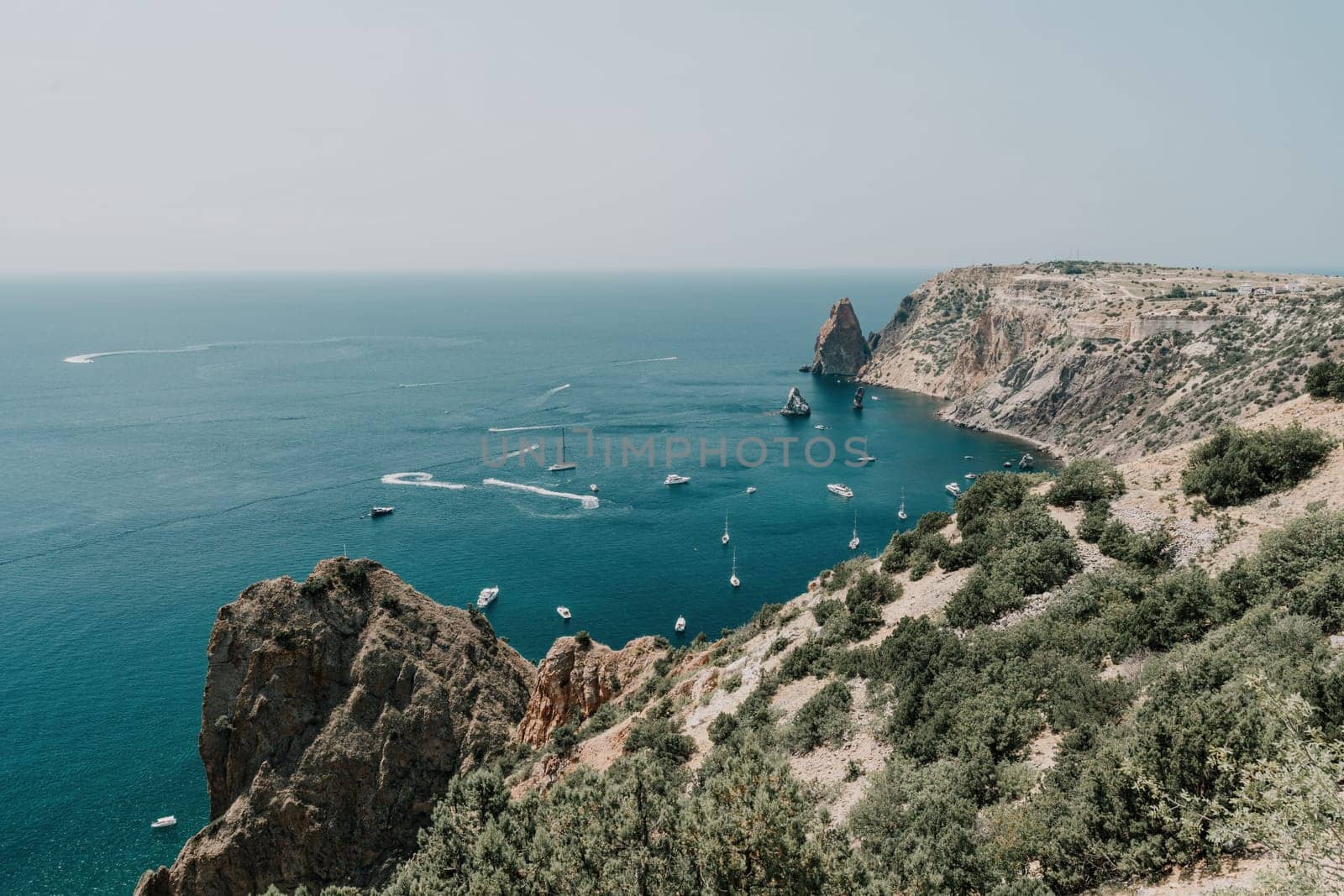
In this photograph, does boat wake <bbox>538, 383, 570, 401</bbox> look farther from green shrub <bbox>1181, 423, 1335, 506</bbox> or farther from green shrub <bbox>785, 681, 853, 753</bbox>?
green shrub <bbox>785, 681, 853, 753</bbox>

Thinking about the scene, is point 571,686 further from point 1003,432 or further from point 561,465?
point 1003,432

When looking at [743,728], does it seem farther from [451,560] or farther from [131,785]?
[451,560]

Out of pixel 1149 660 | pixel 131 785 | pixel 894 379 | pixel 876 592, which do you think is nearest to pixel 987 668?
pixel 1149 660

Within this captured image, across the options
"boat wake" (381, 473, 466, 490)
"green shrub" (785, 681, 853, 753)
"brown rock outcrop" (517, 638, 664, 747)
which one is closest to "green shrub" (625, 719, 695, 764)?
"green shrub" (785, 681, 853, 753)

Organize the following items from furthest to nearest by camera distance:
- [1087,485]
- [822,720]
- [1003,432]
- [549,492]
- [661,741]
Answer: [1003,432]
[549,492]
[1087,485]
[661,741]
[822,720]

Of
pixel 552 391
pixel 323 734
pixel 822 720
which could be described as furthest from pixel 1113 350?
pixel 323 734
